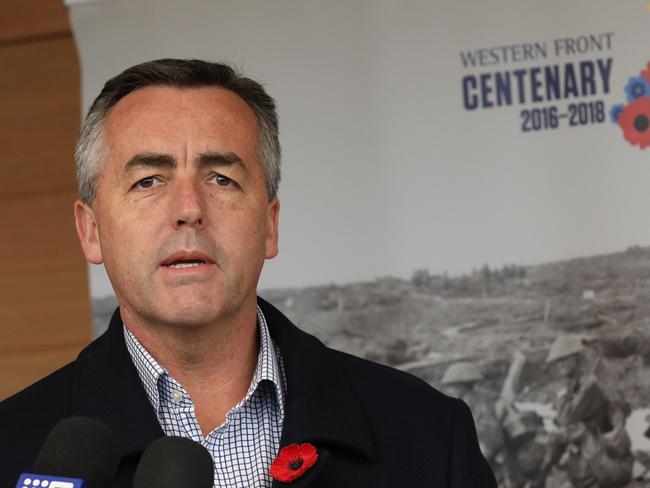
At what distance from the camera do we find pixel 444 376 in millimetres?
2637

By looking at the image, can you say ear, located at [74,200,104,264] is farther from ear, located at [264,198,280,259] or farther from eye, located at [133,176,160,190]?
ear, located at [264,198,280,259]

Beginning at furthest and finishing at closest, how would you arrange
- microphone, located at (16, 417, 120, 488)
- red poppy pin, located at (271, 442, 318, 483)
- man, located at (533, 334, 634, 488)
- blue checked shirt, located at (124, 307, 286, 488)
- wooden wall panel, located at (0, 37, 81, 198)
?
wooden wall panel, located at (0, 37, 81, 198), man, located at (533, 334, 634, 488), blue checked shirt, located at (124, 307, 286, 488), red poppy pin, located at (271, 442, 318, 483), microphone, located at (16, 417, 120, 488)

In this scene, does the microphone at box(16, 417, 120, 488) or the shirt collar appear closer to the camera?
the microphone at box(16, 417, 120, 488)

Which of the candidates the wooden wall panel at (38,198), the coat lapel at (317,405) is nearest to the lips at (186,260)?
the coat lapel at (317,405)

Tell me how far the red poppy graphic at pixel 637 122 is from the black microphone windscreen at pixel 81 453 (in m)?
1.63

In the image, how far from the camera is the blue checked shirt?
1.69m

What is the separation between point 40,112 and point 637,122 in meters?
1.60

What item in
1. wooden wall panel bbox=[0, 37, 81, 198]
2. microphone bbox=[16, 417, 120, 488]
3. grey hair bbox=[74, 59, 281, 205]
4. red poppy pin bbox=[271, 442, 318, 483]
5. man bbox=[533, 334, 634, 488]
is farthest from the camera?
wooden wall panel bbox=[0, 37, 81, 198]

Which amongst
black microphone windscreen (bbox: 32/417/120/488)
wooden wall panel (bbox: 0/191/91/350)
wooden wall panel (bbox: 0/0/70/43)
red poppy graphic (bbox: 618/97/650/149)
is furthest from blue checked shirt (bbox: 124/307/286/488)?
wooden wall panel (bbox: 0/0/70/43)

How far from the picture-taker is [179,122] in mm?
1779

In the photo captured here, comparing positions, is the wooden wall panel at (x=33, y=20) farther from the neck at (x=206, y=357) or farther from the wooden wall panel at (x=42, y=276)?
the neck at (x=206, y=357)

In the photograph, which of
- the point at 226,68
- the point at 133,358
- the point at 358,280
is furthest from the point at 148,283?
the point at 358,280

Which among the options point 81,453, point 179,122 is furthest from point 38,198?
point 81,453

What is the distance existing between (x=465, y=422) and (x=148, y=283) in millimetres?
556
